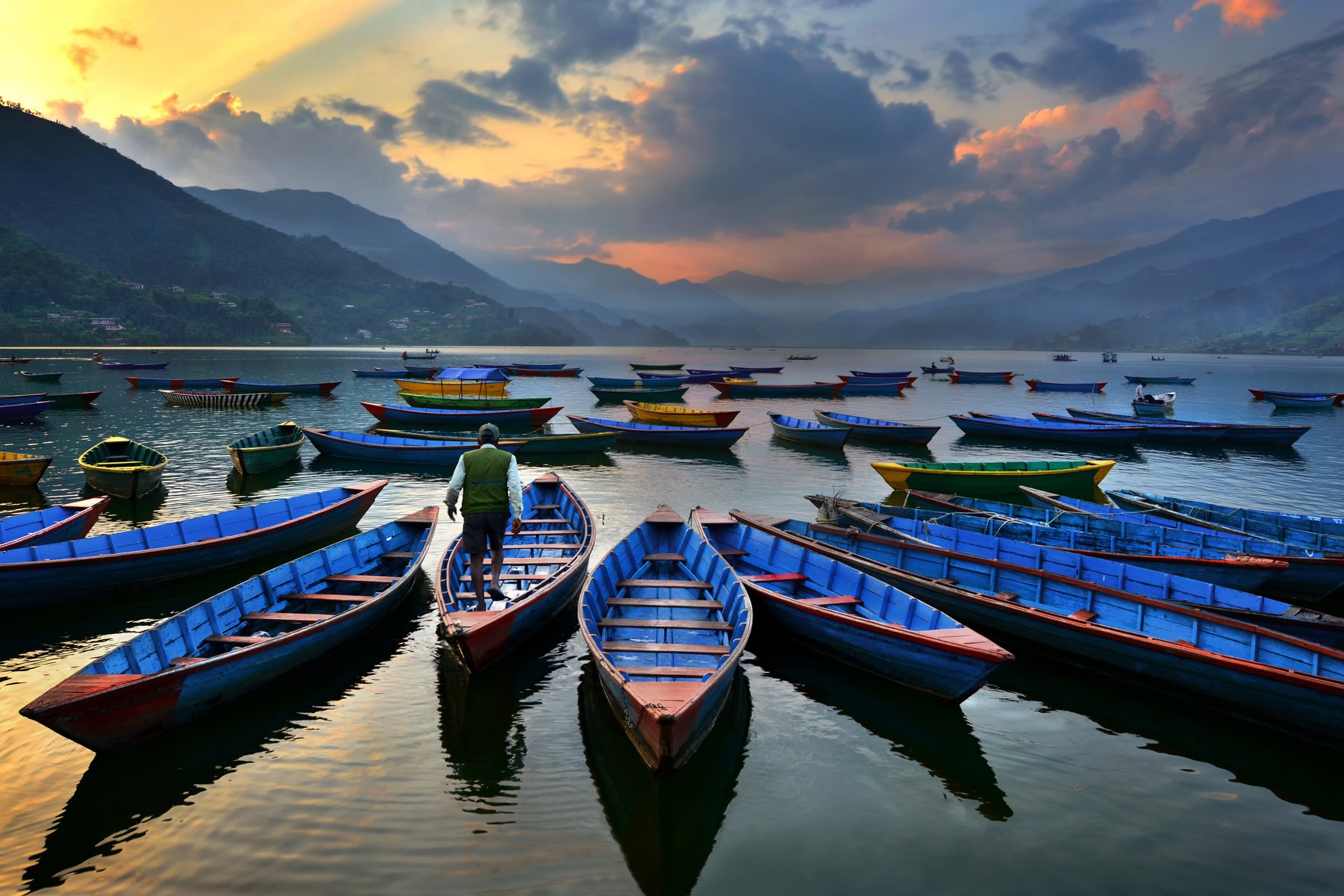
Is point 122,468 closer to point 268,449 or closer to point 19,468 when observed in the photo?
point 19,468

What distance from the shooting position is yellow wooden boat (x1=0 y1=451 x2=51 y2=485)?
2225 cm

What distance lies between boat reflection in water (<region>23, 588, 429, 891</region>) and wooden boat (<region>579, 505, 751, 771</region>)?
460 cm

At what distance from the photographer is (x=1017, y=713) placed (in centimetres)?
1024

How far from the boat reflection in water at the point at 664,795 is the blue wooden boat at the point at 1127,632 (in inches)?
210

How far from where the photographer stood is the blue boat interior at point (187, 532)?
12.9 meters

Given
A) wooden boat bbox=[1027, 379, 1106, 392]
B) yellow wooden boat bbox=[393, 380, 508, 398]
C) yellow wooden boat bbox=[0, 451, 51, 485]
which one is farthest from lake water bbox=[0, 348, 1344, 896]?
wooden boat bbox=[1027, 379, 1106, 392]

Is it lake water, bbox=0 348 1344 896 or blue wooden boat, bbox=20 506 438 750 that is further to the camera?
blue wooden boat, bbox=20 506 438 750

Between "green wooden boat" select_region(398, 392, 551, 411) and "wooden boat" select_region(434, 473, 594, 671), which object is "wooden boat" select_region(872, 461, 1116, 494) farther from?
"green wooden boat" select_region(398, 392, 551, 411)

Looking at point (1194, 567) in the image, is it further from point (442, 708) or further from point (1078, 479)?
point (442, 708)

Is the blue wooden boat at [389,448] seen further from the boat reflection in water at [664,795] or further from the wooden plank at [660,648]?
the boat reflection in water at [664,795]

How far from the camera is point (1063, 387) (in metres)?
85.2

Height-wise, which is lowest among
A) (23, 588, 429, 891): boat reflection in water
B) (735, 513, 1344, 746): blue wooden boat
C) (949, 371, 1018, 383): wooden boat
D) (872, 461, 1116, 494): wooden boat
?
(23, 588, 429, 891): boat reflection in water

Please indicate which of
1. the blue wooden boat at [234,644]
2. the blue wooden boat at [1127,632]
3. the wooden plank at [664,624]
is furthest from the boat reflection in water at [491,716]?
the blue wooden boat at [1127,632]

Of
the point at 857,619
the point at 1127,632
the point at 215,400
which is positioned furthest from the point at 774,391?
the point at 857,619
